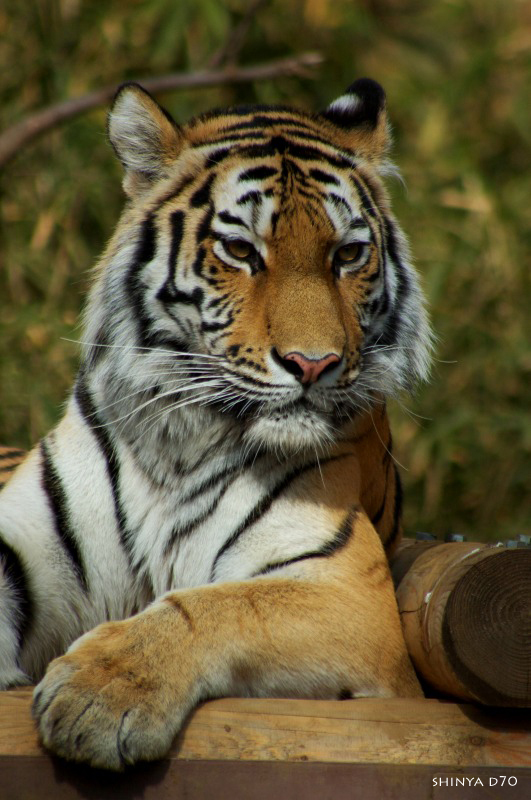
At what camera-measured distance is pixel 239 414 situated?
193 centimetres

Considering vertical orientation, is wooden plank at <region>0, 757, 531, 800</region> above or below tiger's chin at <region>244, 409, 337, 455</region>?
below

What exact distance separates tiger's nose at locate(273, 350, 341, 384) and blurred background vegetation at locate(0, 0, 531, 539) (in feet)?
6.70

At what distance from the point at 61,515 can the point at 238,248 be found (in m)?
0.61

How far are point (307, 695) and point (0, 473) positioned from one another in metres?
1.32

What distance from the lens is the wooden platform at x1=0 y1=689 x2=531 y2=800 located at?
144 centimetres

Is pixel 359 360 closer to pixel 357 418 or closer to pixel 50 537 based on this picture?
pixel 357 418

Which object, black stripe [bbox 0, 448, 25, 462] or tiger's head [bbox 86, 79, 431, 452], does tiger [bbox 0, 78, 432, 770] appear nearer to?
tiger's head [bbox 86, 79, 431, 452]

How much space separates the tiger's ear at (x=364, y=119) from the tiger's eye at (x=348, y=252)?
0.31 m

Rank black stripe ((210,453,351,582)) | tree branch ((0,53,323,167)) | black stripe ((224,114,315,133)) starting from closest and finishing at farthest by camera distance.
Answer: black stripe ((210,453,351,582)) → black stripe ((224,114,315,133)) → tree branch ((0,53,323,167))

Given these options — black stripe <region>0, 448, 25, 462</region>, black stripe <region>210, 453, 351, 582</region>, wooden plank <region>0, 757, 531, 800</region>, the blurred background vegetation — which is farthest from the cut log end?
the blurred background vegetation

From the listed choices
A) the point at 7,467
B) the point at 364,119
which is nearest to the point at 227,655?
the point at 364,119

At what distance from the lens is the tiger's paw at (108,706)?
143 cm

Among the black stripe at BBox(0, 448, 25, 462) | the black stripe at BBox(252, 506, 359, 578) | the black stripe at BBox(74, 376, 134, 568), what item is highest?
the black stripe at BBox(74, 376, 134, 568)

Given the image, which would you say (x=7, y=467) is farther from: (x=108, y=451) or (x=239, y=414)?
(x=239, y=414)
